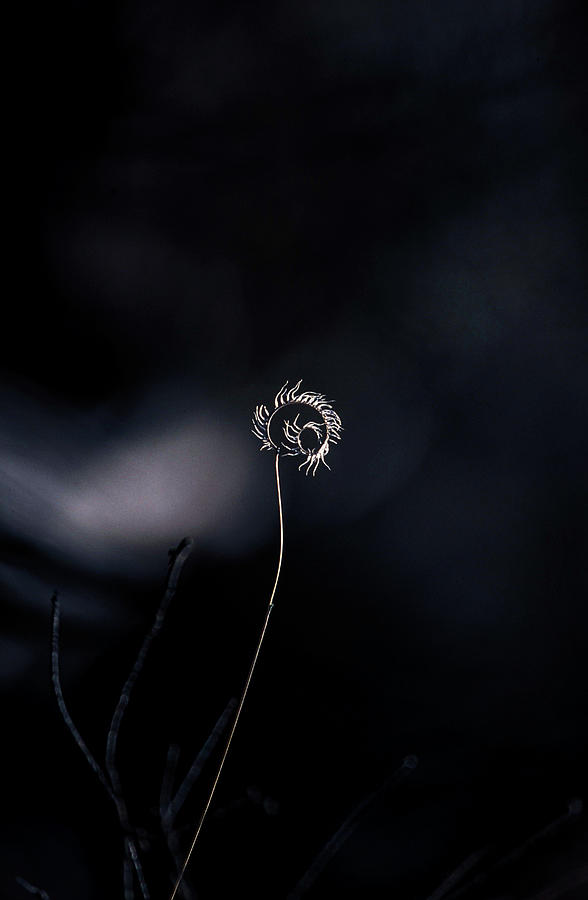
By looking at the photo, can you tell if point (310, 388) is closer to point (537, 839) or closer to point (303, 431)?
point (303, 431)

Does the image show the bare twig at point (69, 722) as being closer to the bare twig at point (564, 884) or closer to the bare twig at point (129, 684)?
the bare twig at point (129, 684)

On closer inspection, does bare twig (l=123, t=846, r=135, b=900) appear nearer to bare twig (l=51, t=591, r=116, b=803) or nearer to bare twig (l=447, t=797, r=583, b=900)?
bare twig (l=51, t=591, r=116, b=803)

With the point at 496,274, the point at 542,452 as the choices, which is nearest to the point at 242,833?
the point at 542,452

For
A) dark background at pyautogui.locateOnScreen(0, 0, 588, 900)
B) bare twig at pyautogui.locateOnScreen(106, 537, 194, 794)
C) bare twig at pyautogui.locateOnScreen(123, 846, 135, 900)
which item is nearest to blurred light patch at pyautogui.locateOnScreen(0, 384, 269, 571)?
dark background at pyautogui.locateOnScreen(0, 0, 588, 900)

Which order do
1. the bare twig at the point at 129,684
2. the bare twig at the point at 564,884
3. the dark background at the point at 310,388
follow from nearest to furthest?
the bare twig at the point at 129,684
the bare twig at the point at 564,884
the dark background at the point at 310,388

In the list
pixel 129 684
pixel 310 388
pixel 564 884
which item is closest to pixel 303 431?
pixel 310 388

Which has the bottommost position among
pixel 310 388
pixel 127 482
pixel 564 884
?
pixel 564 884

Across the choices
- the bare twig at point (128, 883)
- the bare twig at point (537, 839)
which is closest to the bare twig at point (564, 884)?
the bare twig at point (537, 839)

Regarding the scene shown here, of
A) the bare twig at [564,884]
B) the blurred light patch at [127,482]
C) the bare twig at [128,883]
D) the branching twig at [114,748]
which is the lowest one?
the bare twig at [128,883]

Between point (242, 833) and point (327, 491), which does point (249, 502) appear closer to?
point (327, 491)
